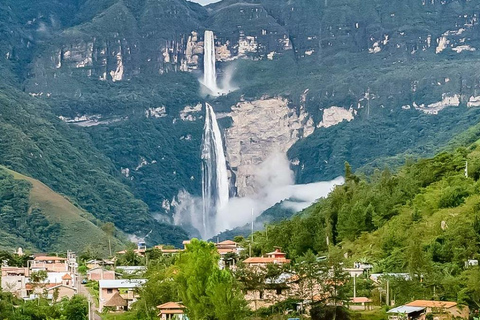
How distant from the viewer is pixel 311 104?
595 feet

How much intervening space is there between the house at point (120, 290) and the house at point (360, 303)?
44.5ft

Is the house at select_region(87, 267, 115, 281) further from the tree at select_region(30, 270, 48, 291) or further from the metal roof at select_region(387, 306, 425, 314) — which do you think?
the metal roof at select_region(387, 306, 425, 314)

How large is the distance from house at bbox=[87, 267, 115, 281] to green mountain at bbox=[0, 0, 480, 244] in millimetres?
73389

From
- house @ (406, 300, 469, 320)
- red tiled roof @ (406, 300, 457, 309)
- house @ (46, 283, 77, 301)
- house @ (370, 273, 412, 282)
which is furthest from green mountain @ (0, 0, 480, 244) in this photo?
house @ (406, 300, 469, 320)

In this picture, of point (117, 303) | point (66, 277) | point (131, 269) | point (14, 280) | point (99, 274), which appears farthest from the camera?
point (131, 269)

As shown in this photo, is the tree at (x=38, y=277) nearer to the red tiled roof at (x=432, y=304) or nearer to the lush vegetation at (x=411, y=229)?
the lush vegetation at (x=411, y=229)

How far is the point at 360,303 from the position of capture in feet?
183

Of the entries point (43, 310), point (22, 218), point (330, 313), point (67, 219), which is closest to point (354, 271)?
point (330, 313)

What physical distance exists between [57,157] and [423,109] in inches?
1795

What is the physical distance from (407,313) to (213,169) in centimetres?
13623

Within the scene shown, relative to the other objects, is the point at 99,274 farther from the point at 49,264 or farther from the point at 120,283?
the point at 120,283

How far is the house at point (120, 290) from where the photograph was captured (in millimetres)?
67125

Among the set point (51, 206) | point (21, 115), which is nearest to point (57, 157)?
point (21, 115)

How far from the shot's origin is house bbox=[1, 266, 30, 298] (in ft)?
225
